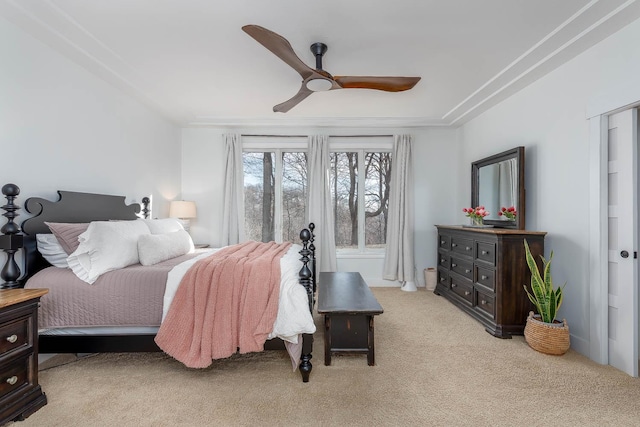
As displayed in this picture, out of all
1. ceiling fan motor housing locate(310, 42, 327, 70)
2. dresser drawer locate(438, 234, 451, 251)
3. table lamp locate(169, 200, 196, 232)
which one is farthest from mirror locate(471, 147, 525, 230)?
table lamp locate(169, 200, 196, 232)

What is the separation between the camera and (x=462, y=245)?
3670 mm

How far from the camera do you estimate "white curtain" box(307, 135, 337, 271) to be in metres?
4.61

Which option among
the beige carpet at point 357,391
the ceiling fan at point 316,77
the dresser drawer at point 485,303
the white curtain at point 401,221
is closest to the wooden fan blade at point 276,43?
the ceiling fan at point 316,77

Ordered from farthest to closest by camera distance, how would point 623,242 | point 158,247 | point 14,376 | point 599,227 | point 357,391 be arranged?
point 158,247
point 599,227
point 623,242
point 357,391
point 14,376

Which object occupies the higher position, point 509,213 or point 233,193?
point 233,193

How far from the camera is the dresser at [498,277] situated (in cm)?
290

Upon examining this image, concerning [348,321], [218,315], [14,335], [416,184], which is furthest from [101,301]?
[416,184]

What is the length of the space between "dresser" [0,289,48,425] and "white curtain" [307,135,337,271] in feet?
10.7

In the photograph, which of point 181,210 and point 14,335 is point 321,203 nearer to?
point 181,210

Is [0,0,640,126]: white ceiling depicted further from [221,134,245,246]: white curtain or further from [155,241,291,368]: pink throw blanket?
[155,241,291,368]: pink throw blanket

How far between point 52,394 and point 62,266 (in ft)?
2.92

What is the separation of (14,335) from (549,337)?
12.5ft

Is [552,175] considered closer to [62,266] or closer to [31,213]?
[62,266]

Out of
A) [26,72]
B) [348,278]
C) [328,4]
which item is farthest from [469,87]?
[26,72]
